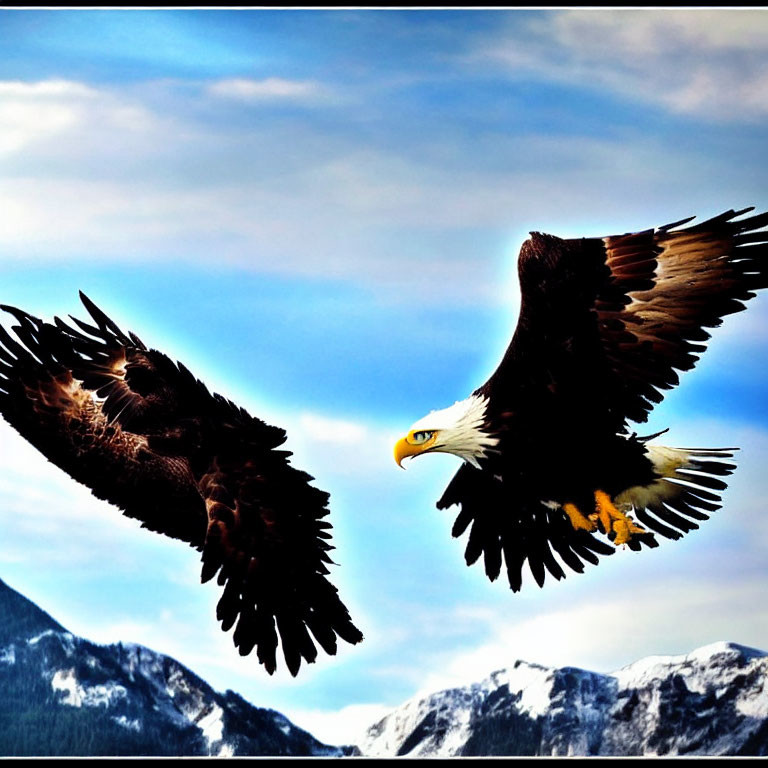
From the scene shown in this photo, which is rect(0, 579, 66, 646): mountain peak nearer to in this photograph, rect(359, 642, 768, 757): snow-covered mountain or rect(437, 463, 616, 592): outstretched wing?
rect(359, 642, 768, 757): snow-covered mountain

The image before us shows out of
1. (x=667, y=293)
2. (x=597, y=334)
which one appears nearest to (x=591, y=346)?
(x=597, y=334)

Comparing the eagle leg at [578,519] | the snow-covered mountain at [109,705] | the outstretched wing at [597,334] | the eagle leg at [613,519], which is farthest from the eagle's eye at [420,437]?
the snow-covered mountain at [109,705]

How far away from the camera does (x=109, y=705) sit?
6219mm

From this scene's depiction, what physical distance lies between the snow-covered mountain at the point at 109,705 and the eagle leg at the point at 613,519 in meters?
1.50

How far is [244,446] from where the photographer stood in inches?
208

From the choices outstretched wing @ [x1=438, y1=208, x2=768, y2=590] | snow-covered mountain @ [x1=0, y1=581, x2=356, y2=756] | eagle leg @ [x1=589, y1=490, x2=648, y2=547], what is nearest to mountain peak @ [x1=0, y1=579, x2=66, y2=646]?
snow-covered mountain @ [x1=0, y1=581, x2=356, y2=756]

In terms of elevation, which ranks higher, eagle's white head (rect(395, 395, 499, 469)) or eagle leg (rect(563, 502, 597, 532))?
eagle's white head (rect(395, 395, 499, 469))

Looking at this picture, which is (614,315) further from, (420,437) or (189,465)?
(189,465)

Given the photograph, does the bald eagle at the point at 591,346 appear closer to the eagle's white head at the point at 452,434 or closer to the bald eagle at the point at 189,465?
the eagle's white head at the point at 452,434

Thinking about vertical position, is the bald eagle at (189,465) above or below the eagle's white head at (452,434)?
below

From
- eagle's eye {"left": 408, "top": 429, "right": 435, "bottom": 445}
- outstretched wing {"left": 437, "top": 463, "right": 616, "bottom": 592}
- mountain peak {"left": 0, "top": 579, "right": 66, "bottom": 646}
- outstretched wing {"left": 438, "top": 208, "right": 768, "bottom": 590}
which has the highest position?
outstretched wing {"left": 438, "top": 208, "right": 768, "bottom": 590}

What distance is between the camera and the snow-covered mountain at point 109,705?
5.90 m

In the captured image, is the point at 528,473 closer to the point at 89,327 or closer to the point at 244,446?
the point at 244,446

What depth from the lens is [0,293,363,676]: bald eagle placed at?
17.4ft
